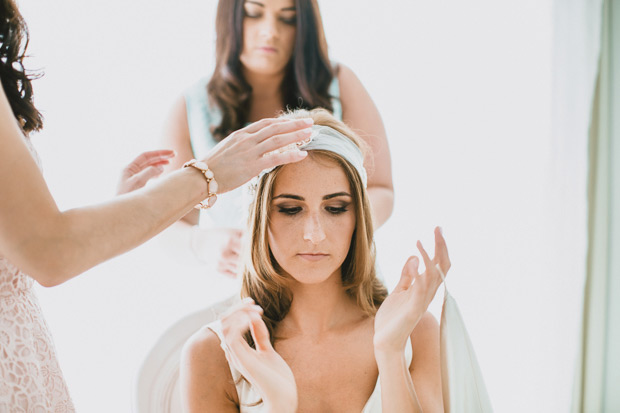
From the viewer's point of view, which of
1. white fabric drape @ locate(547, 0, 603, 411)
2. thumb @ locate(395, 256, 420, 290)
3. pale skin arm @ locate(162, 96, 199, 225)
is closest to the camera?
thumb @ locate(395, 256, 420, 290)

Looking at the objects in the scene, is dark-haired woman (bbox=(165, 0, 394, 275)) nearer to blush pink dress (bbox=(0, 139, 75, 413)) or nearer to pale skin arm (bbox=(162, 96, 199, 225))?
pale skin arm (bbox=(162, 96, 199, 225))

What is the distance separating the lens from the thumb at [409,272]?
127 cm

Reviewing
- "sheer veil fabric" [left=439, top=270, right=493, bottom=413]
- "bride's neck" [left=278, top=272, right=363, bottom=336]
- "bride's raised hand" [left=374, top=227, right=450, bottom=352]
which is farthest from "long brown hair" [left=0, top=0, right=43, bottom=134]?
"sheer veil fabric" [left=439, top=270, right=493, bottom=413]

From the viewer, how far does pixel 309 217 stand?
4.54 ft

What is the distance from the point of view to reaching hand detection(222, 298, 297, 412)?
4.04 feet

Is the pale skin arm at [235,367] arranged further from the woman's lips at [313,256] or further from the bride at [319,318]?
the woman's lips at [313,256]

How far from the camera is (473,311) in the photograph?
2840 millimetres

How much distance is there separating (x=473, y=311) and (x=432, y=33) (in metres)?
1.24

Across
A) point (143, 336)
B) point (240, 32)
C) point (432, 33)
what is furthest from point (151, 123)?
point (432, 33)

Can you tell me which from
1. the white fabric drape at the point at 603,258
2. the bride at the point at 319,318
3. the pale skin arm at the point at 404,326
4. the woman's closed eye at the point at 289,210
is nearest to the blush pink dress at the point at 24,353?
the bride at the point at 319,318

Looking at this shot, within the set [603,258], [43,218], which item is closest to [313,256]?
[43,218]

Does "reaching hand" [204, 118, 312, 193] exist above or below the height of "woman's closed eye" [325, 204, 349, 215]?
above

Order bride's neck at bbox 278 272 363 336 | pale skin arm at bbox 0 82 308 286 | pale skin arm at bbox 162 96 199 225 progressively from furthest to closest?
pale skin arm at bbox 162 96 199 225 → bride's neck at bbox 278 272 363 336 → pale skin arm at bbox 0 82 308 286

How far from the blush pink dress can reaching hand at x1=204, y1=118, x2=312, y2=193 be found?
0.35 metres
